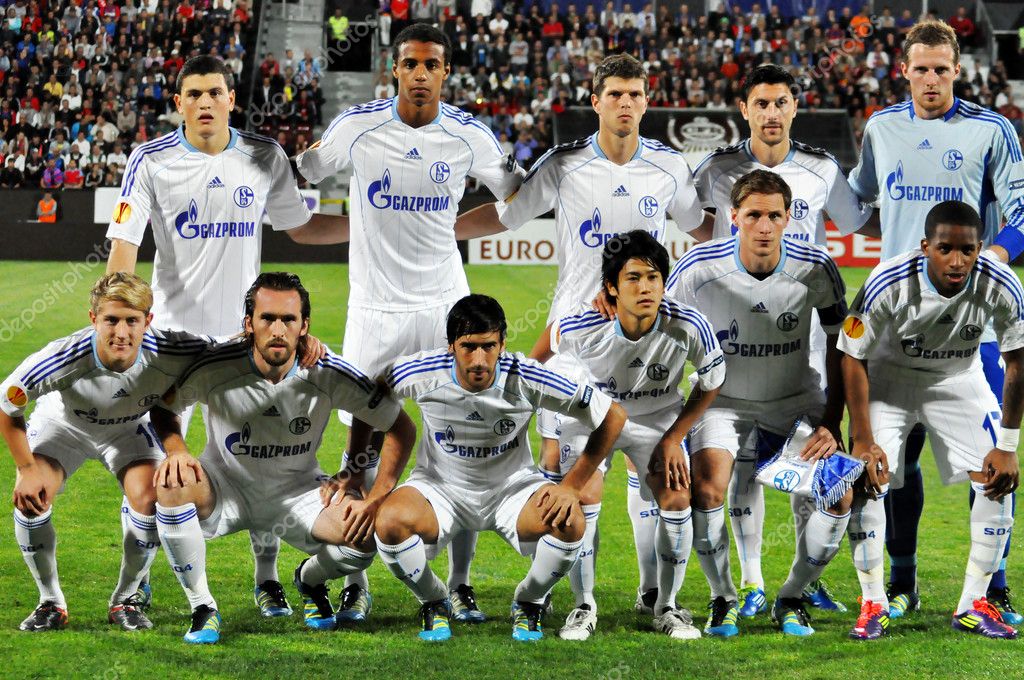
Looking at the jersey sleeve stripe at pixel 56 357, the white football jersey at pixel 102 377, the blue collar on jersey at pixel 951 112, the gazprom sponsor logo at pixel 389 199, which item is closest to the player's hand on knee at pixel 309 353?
the white football jersey at pixel 102 377

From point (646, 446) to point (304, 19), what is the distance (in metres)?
25.5

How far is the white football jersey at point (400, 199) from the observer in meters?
6.07

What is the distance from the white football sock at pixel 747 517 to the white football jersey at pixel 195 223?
257cm

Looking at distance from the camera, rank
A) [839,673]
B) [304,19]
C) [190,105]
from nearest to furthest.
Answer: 1. [839,673]
2. [190,105]
3. [304,19]

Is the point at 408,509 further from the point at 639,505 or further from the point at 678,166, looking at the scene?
the point at 678,166

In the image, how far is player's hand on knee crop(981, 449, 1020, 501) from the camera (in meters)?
5.27

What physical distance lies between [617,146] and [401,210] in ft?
3.74

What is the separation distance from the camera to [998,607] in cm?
552

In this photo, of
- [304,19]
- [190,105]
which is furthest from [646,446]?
[304,19]

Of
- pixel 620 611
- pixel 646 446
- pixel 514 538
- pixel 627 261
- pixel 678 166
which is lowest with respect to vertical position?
pixel 620 611

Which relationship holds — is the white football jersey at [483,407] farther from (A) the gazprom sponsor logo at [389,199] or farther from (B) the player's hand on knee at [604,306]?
(A) the gazprom sponsor logo at [389,199]

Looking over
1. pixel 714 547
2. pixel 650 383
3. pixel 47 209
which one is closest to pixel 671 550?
pixel 714 547

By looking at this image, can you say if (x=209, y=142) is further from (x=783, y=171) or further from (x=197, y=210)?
(x=783, y=171)

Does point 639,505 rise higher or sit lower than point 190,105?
lower
